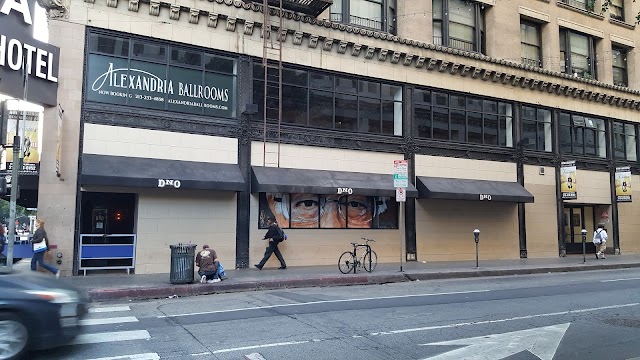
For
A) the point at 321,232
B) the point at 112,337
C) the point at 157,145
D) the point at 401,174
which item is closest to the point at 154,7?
the point at 157,145

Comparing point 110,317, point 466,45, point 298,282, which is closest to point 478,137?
point 466,45

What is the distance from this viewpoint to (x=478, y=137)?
22203 mm

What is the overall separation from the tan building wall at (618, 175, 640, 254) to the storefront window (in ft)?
49.4

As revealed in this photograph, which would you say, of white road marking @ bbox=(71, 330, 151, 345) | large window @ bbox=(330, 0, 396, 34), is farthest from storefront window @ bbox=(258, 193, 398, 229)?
white road marking @ bbox=(71, 330, 151, 345)

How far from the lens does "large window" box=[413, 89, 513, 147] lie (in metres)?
20.9

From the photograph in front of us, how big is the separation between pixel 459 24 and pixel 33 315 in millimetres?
20946

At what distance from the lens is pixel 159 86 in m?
15.9

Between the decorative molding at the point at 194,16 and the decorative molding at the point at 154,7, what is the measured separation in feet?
3.36

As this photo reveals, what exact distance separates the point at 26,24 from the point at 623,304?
54.8 ft

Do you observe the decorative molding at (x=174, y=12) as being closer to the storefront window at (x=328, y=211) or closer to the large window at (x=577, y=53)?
the storefront window at (x=328, y=211)

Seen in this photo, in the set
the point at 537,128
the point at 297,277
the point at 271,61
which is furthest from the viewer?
the point at 537,128

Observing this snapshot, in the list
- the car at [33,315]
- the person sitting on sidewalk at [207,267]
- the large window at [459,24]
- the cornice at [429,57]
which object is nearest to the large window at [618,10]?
the cornice at [429,57]

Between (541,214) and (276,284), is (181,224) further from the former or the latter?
(541,214)

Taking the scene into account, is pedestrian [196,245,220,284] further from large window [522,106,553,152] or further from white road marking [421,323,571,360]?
large window [522,106,553,152]
